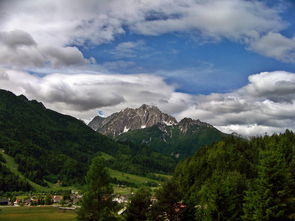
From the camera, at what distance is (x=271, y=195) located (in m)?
62.2

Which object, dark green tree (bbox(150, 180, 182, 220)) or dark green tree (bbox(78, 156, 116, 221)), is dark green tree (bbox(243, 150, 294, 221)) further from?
dark green tree (bbox(78, 156, 116, 221))

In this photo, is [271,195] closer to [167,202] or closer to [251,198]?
[251,198]

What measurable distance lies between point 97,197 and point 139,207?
32.7 feet

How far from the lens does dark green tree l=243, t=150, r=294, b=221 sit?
61.4 meters

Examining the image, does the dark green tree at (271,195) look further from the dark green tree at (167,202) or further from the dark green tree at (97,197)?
the dark green tree at (97,197)

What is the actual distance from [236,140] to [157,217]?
111597 mm

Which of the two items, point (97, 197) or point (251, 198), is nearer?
point (97, 197)

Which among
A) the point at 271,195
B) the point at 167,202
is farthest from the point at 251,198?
the point at 167,202

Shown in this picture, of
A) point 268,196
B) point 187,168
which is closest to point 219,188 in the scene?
point 268,196

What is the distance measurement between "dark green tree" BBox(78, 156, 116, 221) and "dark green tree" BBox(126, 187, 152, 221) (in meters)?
6.03

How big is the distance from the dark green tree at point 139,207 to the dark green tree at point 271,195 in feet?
60.6

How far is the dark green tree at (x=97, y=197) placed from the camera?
204ft

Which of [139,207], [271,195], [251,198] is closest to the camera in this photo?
[271,195]

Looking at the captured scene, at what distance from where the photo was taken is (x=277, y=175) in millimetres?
63375
